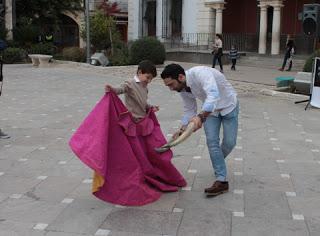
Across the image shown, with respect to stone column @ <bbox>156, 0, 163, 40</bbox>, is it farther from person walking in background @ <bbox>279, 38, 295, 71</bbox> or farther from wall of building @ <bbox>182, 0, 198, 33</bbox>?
person walking in background @ <bbox>279, 38, 295, 71</bbox>

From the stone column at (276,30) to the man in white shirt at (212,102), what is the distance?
20.5 m

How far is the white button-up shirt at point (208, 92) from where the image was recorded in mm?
4816

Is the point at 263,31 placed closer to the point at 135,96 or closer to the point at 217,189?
the point at 217,189

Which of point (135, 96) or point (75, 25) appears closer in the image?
point (135, 96)

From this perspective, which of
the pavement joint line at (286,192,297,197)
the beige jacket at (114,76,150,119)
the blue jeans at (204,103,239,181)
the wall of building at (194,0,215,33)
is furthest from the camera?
the wall of building at (194,0,215,33)

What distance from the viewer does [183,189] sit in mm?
5668

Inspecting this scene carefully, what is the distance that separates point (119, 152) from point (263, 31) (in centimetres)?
2211

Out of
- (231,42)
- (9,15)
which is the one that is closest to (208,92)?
(231,42)

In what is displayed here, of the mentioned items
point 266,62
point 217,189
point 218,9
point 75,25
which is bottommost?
point 217,189

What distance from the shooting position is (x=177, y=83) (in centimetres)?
498

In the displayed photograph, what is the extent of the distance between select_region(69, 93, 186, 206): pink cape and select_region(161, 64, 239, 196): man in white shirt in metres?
0.38

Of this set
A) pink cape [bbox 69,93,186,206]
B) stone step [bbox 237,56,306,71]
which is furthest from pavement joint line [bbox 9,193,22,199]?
stone step [bbox 237,56,306,71]

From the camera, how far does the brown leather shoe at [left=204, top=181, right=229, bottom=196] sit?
5410mm

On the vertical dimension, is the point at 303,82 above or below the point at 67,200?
above
